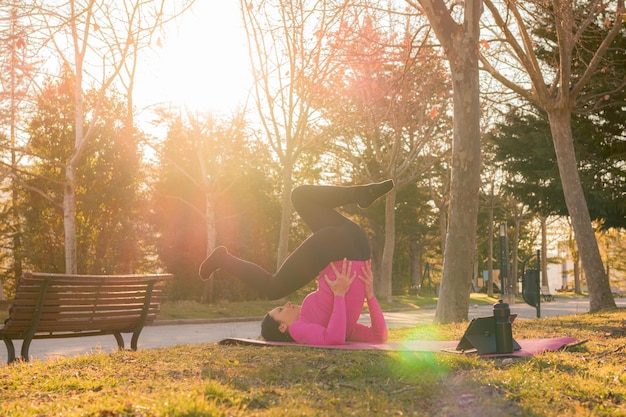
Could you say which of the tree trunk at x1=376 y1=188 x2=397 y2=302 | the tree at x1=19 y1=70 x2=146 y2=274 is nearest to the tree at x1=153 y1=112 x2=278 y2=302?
the tree at x1=19 y1=70 x2=146 y2=274

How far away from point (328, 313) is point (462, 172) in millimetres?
6098

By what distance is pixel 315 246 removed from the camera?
665cm

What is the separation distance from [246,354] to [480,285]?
192 feet

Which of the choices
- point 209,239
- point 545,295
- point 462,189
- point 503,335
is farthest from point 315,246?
point 545,295

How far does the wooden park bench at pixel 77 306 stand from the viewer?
7941mm

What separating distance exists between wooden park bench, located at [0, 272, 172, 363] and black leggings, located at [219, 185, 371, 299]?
2587mm

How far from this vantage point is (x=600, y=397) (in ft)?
15.2

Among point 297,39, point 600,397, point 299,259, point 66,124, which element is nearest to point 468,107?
point 299,259

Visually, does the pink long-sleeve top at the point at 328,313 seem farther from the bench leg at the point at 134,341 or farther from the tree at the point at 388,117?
the tree at the point at 388,117

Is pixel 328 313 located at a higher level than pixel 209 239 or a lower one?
lower

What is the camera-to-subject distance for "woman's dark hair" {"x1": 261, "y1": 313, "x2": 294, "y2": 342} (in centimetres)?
709

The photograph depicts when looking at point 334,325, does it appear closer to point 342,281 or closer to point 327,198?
point 342,281

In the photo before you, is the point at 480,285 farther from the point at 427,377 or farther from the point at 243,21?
the point at 427,377

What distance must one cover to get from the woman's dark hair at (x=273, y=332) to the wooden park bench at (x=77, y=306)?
8.14 ft
